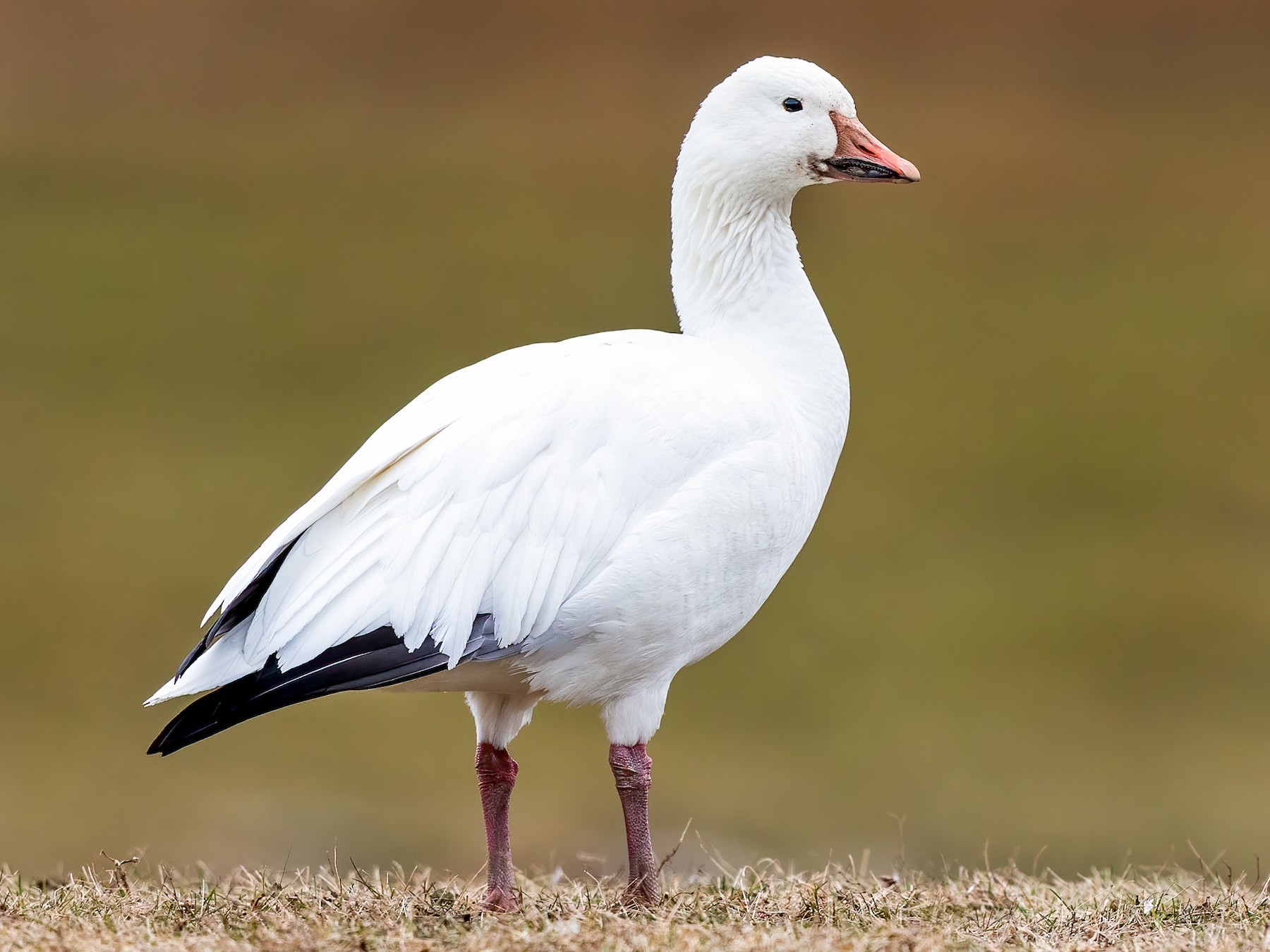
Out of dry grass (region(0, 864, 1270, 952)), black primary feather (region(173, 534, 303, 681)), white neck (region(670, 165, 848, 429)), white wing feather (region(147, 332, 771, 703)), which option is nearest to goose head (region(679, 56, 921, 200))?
white neck (region(670, 165, 848, 429))

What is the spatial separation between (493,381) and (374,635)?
0.95 meters

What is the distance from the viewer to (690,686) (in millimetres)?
16078

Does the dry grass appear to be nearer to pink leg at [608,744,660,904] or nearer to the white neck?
pink leg at [608,744,660,904]

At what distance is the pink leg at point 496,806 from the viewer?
514 centimetres

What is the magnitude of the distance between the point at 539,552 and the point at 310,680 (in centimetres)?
74

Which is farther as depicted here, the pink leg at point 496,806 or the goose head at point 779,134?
the goose head at point 779,134

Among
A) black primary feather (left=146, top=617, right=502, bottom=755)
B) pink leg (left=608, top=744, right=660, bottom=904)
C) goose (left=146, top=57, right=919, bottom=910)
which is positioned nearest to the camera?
black primary feather (left=146, top=617, right=502, bottom=755)

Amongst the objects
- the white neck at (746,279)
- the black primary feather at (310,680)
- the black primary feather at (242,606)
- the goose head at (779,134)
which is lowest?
the black primary feather at (310,680)

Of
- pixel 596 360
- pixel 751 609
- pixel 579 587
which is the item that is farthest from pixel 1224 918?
pixel 596 360

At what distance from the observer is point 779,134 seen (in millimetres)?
5496

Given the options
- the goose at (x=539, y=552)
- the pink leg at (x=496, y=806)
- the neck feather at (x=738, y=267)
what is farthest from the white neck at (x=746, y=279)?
Answer: the pink leg at (x=496, y=806)

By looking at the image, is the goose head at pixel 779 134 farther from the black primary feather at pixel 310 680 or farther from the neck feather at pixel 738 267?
the black primary feather at pixel 310 680

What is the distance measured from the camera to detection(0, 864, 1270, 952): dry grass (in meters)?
4.15

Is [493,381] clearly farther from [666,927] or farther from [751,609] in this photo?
[666,927]
